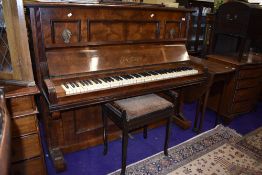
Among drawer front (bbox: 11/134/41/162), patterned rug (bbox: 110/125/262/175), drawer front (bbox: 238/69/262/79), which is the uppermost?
drawer front (bbox: 238/69/262/79)

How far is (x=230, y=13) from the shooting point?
9.49 feet

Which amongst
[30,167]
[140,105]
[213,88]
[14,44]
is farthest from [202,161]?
[14,44]

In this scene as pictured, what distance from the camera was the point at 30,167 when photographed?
67.2 inches

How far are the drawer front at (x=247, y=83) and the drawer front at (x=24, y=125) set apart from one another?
2.50 m

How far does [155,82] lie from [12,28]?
123 cm

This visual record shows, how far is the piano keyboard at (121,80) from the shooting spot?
169 centimetres

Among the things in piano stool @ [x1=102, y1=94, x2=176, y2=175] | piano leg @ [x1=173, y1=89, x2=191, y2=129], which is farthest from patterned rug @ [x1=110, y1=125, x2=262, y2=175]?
piano stool @ [x1=102, y1=94, x2=176, y2=175]

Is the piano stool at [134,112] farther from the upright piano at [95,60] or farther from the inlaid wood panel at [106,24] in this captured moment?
the inlaid wood panel at [106,24]

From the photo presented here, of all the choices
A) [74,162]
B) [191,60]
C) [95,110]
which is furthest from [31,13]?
[191,60]

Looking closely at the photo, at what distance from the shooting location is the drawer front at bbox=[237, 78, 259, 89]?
9.39ft

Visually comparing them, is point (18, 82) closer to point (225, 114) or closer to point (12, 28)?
point (12, 28)

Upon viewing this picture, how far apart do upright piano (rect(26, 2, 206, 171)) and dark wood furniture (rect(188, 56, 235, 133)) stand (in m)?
0.14

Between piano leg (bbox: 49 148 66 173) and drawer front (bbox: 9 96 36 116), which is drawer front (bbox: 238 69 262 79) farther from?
drawer front (bbox: 9 96 36 116)

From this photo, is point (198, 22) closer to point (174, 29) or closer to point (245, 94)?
point (245, 94)
